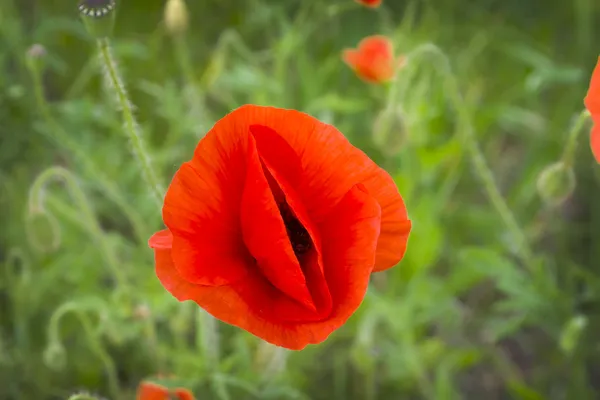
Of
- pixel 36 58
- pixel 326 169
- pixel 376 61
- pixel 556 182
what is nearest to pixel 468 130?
pixel 556 182

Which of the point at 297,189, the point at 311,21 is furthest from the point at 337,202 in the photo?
the point at 311,21

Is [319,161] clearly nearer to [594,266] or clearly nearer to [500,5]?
[594,266]

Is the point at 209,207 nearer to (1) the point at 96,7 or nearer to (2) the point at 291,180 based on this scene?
(2) the point at 291,180

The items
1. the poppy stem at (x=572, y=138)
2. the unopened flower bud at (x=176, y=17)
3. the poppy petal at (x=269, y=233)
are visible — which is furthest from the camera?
the unopened flower bud at (x=176, y=17)

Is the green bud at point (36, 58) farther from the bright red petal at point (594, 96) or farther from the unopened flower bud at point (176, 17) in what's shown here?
the bright red petal at point (594, 96)

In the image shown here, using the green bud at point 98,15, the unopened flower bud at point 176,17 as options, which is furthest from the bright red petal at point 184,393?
the unopened flower bud at point 176,17

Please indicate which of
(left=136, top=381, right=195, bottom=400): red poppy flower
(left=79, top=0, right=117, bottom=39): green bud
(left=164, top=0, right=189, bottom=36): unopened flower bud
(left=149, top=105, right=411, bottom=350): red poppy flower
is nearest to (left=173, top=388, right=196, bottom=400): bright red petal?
(left=136, top=381, right=195, bottom=400): red poppy flower

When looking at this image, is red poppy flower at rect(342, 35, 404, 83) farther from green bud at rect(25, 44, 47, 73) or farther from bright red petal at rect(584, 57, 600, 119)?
bright red petal at rect(584, 57, 600, 119)
